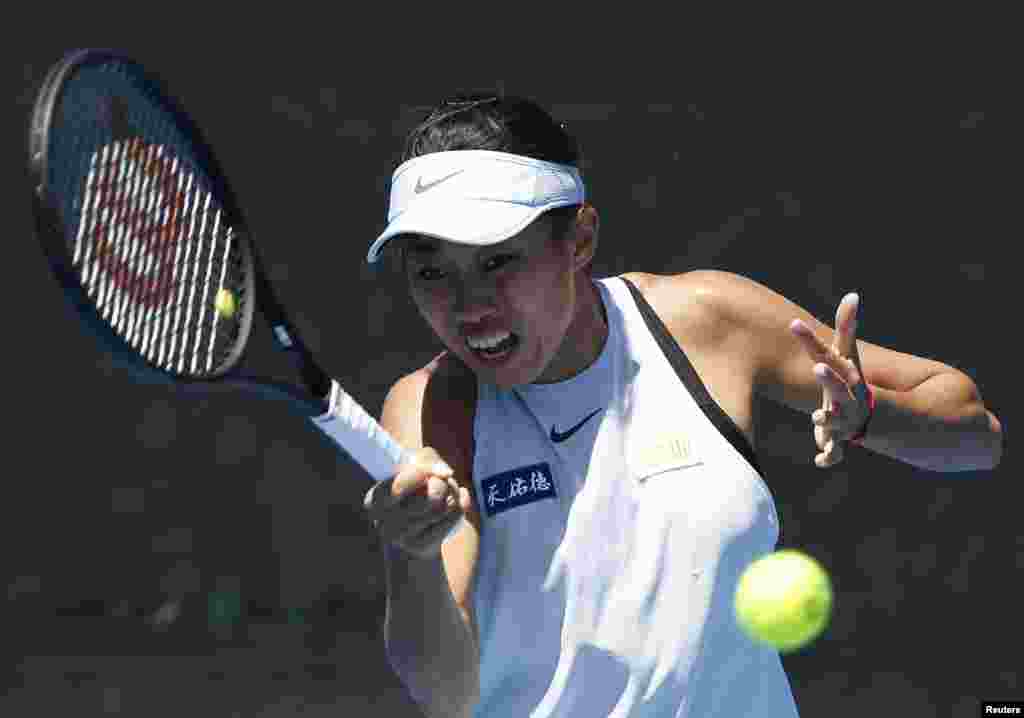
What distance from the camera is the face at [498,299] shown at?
251 cm

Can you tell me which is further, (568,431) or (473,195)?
(568,431)

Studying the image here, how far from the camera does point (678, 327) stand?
282 centimetres

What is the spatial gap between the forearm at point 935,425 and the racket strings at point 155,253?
3.12 ft

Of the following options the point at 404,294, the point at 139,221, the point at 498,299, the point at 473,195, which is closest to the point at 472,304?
the point at 498,299

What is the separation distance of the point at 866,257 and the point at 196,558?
2.54 meters

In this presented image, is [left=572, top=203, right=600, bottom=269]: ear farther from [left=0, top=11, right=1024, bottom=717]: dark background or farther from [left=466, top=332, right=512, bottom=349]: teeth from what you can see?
[left=0, top=11, right=1024, bottom=717]: dark background

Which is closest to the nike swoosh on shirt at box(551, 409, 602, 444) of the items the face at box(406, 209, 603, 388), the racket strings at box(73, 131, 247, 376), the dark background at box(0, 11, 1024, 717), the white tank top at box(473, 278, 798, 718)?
the white tank top at box(473, 278, 798, 718)

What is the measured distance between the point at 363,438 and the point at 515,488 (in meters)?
0.26

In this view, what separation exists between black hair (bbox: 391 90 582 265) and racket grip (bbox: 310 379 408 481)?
1.24ft

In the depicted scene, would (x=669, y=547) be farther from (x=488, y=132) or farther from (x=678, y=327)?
(x=488, y=132)

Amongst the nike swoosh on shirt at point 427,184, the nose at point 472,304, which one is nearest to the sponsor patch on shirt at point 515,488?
the nose at point 472,304

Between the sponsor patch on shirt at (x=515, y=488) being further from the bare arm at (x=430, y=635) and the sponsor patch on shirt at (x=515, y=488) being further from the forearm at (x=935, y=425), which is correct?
the forearm at (x=935, y=425)

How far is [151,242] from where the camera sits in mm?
2688

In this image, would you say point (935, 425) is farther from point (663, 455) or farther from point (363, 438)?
point (363, 438)
